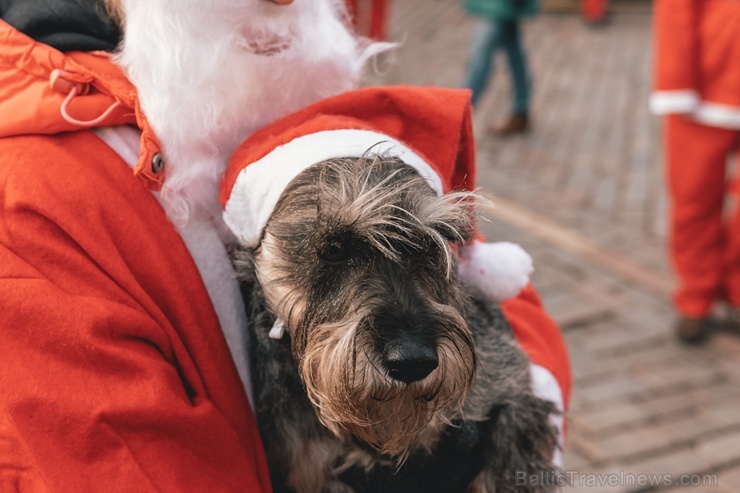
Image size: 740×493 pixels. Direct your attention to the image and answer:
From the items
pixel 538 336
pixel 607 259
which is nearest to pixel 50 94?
pixel 538 336

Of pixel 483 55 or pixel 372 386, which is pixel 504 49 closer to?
pixel 483 55

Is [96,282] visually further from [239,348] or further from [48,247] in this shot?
[239,348]

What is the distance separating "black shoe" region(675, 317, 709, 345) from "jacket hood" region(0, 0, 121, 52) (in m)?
4.15

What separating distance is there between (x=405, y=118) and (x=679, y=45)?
3.32 meters

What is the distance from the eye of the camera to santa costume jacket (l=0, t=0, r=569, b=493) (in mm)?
1413

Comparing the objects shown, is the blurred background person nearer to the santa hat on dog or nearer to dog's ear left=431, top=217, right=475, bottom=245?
the santa hat on dog

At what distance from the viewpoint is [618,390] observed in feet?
14.3

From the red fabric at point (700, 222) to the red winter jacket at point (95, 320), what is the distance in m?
3.87

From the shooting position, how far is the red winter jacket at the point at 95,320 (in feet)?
4.63

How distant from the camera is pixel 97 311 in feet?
4.82

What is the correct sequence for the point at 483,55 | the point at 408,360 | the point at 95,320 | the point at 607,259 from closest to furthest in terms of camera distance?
the point at 95,320
the point at 408,360
the point at 607,259
the point at 483,55

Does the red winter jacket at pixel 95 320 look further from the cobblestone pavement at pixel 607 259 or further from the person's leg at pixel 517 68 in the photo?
the person's leg at pixel 517 68

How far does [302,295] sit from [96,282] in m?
0.44

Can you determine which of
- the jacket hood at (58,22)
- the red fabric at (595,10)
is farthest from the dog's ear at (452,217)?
the red fabric at (595,10)
